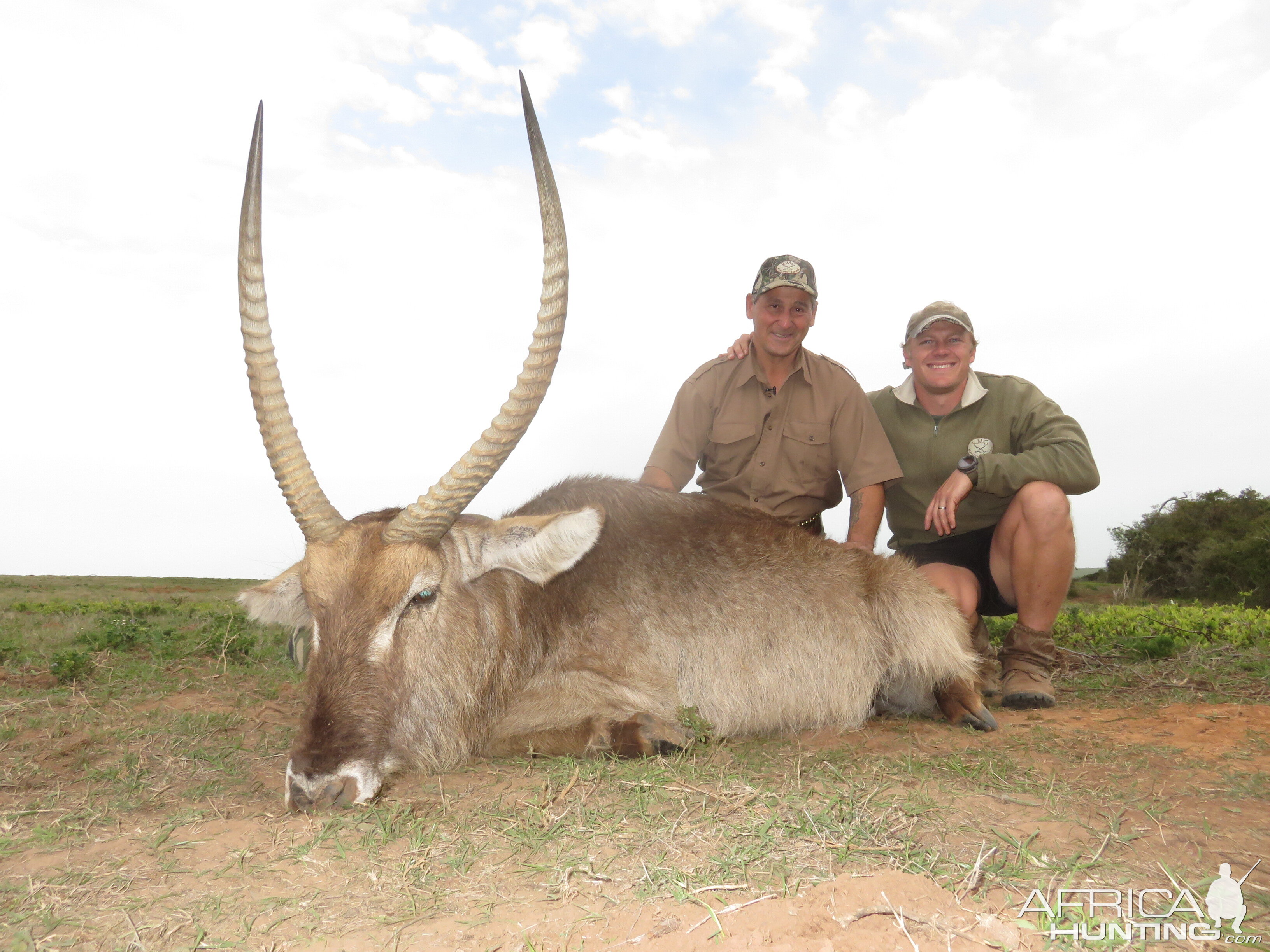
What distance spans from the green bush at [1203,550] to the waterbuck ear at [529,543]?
51.9 feet

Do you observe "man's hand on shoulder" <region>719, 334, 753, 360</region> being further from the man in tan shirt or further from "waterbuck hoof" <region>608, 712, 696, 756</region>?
"waterbuck hoof" <region>608, 712, 696, 756</region>

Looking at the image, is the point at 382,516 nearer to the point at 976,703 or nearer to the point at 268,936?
the point at 268,936

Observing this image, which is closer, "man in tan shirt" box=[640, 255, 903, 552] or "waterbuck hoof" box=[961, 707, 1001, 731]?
"waterbuck hoof" box=[961, 707, 1001, 731]

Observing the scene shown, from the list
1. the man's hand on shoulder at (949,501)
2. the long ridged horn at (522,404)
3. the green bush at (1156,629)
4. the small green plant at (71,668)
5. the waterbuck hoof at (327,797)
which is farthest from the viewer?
the green bush at (1156,629)

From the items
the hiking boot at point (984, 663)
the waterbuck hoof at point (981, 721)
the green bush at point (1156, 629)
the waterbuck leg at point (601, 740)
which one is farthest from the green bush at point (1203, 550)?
the waterbuck leg at point (601, 740)

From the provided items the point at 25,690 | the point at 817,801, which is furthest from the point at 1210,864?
the point at 25,690

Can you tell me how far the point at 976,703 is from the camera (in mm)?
4004

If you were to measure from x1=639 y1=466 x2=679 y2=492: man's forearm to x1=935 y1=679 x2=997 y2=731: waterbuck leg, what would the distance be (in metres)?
1.97

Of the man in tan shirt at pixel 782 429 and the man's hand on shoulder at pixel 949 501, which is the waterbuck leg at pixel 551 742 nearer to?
the man in tan shirt at pixel 782 429

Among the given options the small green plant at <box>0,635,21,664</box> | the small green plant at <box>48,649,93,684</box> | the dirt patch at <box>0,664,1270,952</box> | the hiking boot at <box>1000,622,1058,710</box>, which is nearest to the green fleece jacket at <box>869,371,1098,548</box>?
the hiking boot at <box>1000,622,1058,710</box>

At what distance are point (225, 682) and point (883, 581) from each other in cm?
366

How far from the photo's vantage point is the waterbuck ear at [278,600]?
3.35 m

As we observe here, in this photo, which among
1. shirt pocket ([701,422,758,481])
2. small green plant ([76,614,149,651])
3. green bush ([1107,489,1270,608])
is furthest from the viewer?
green bush ([1107,489,1270,608])

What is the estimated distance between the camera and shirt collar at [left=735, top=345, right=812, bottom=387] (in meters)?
5.45
